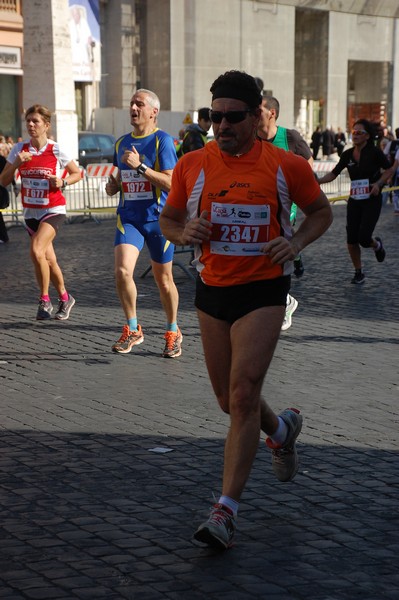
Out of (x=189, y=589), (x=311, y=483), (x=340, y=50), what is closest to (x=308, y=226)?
(x=311, y=483)

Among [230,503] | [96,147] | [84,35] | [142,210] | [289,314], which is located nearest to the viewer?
[230,503]

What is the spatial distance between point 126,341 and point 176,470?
3335 millimetres

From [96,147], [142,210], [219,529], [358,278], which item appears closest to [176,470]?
[219,529]

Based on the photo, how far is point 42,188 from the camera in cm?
1027

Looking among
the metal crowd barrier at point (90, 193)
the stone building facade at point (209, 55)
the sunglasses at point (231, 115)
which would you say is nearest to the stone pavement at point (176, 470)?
the sunglasses at point (231, 115)

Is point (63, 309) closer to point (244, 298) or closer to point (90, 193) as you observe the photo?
point (244, 298)

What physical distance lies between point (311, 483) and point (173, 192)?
1.51m

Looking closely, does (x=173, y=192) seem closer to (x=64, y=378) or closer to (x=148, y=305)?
(x=64, y=378)

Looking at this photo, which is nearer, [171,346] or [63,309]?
[171,346]

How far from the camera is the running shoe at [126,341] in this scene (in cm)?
865

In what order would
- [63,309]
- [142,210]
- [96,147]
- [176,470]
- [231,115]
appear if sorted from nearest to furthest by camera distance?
[231,115]
[176,470]
[142,210]
[63,309]
[96,147]

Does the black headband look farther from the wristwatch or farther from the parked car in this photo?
the parked car

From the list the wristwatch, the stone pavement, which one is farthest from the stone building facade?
the wristwatch

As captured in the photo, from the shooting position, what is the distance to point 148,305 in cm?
1121
